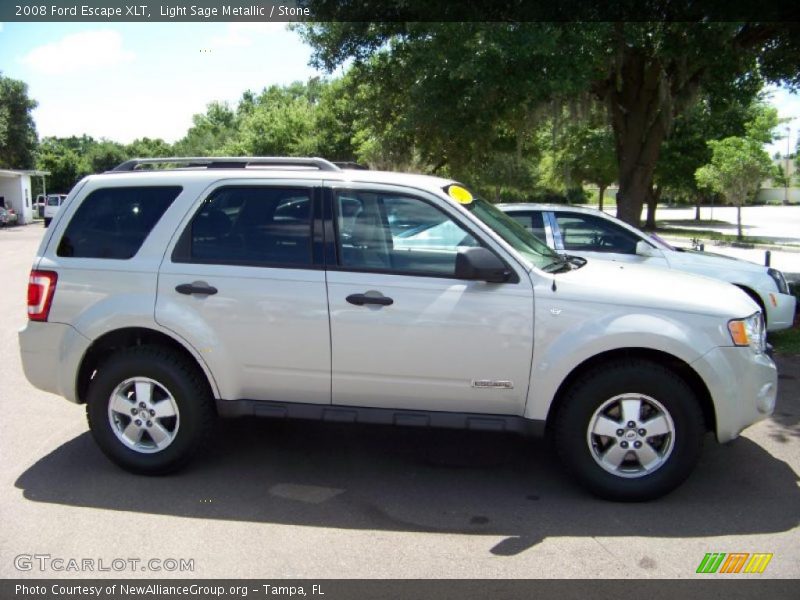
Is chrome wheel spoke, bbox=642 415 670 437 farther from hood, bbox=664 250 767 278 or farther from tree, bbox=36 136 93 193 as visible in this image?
tree, bbox=36 136 93 193

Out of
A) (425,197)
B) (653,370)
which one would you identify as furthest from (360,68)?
(653,370)

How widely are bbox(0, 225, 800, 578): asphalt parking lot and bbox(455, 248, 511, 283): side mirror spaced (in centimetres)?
137

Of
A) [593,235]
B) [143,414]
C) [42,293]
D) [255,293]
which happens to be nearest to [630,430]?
[255,293]

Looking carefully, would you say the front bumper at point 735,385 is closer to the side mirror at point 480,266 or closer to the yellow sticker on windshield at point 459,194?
the side mirror at point 480,266

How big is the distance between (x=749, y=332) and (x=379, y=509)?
2.47 meters

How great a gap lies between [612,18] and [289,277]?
292 inches

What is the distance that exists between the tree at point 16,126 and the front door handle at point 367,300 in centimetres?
5033

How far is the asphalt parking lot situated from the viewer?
12.2ft

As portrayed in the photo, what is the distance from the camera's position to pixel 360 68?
44.7 ft

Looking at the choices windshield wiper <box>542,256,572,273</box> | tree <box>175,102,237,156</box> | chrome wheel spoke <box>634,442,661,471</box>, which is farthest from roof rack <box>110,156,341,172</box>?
tree <box>175,102,237,156</box>

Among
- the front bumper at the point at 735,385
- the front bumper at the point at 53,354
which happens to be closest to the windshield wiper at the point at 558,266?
the front bumper at the point at 735,385

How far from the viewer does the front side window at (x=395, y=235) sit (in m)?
4.54

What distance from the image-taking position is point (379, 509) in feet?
14.2
